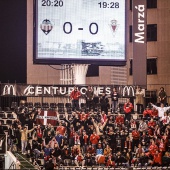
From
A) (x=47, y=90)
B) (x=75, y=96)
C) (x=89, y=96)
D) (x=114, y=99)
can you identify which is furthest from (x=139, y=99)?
(x=47, y=90)

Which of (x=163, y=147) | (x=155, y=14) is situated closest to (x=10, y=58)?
(x=155, y=14)

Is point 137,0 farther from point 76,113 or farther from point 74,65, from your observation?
point 76,113

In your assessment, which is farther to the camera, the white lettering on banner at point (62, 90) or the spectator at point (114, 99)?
the white lettering on banner at point (62, 90)

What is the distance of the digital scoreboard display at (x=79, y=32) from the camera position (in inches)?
1893

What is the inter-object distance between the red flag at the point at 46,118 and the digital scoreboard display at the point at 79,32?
3.56 metres

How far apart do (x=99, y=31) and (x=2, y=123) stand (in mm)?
8456

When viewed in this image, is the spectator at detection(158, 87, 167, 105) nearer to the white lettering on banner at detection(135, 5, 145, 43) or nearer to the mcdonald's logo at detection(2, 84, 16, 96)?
the white lettering on banner at detection(135, 5, 145, 43)

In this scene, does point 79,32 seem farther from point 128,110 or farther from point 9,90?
point 128,110

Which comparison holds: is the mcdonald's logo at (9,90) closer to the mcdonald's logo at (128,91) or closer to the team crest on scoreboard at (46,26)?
the team crest on scoreboard at (46,26)

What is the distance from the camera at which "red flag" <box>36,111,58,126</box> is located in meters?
46.0

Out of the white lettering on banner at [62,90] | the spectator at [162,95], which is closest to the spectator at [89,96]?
the white lettering on banner at [62,90]

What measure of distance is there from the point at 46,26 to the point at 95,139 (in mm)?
8654

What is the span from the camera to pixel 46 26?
48.0 meters

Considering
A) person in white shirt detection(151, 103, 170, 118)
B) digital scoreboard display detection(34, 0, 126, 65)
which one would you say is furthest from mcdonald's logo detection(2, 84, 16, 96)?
person in white shirt detection(151, 103, 170, 118)
